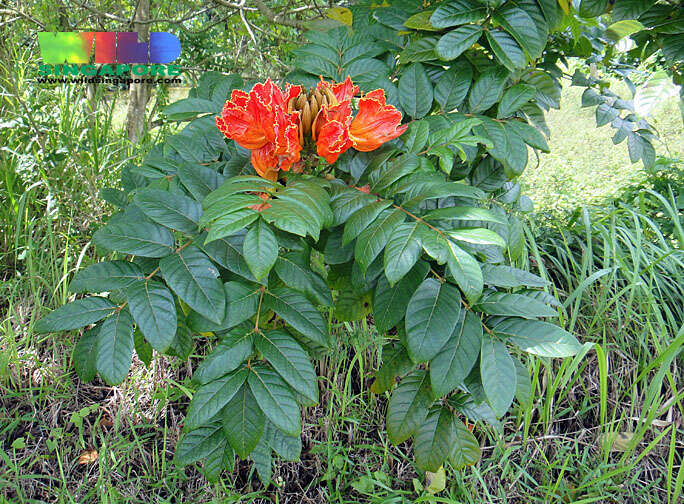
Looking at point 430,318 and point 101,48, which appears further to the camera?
point 101,48

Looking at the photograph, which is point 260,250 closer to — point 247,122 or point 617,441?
point 247,122

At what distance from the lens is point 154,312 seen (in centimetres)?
81

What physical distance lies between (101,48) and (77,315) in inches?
108

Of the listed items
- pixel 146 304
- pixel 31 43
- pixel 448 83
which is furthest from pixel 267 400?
pixel 31 43

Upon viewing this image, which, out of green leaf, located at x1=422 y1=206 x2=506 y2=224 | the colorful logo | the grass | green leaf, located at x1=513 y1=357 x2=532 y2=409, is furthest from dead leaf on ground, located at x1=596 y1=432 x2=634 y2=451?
the colorful logo

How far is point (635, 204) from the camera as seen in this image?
270 centimetres

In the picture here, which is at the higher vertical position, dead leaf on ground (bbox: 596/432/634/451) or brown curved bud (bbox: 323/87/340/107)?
brown curved bud (bbox: 323/87/340/107)

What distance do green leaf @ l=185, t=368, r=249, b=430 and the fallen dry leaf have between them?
3.59 ft

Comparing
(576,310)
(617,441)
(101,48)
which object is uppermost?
(101,48)

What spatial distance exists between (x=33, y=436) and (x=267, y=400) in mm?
1432

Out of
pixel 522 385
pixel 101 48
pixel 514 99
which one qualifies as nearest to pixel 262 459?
pixel 522 385

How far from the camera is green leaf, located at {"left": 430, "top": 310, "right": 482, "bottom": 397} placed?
2.65 feet

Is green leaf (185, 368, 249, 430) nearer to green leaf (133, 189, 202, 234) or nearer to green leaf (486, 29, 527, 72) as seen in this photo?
green leaf (133, 189, 202, 234)

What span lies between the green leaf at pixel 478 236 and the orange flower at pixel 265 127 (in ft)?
1.14
